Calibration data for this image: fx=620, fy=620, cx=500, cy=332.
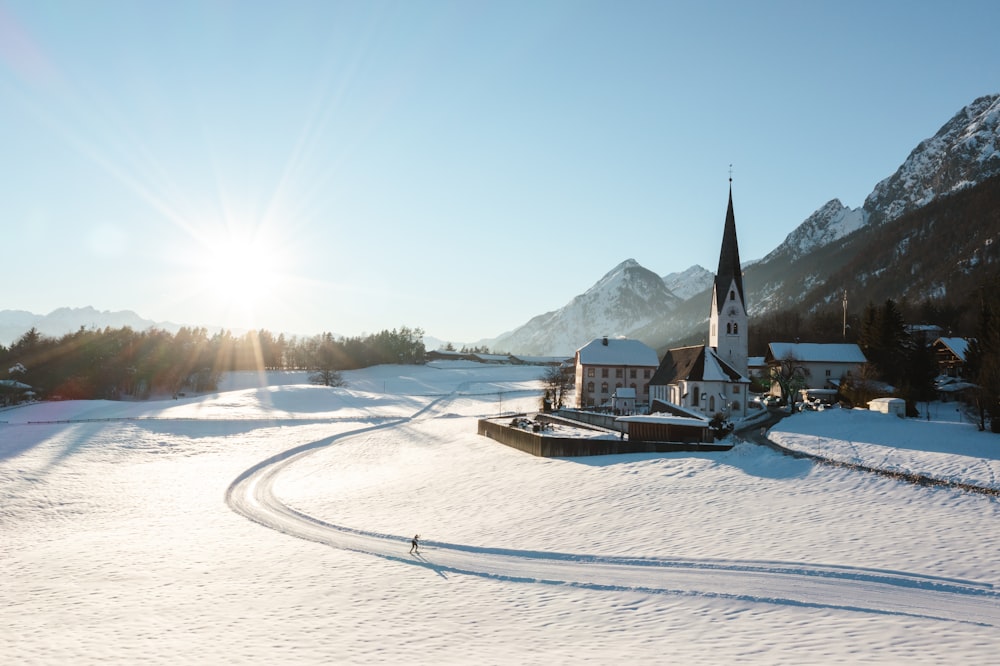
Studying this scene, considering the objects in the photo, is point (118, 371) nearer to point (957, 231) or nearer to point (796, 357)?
point (796, 357)

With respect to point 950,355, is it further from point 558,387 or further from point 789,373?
point 558,387

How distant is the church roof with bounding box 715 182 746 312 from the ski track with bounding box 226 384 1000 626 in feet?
156

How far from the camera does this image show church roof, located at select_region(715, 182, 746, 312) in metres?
66.1

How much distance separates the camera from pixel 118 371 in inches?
4225

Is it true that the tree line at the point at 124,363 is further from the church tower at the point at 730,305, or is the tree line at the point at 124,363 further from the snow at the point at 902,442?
the snow at the point at 902,442

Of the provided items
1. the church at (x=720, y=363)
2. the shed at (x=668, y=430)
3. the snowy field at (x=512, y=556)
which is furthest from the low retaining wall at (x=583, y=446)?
the church at (x=720, y=363)

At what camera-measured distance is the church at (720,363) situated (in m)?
57.2

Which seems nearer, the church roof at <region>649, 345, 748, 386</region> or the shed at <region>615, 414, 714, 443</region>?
the shed at <region>615, 414, 714, 443</region>

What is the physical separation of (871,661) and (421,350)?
178439 millimetres

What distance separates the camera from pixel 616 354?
→ 8181cm

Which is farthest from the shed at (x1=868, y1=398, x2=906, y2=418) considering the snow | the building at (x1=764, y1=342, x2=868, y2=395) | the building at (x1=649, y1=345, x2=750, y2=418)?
the building at (x1=764, y1=342, x2=868, y2=395)

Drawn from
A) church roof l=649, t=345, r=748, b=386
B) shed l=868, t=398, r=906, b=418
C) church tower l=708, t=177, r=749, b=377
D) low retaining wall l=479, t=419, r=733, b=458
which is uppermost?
church tower l=708, t=177, r=749, b=377

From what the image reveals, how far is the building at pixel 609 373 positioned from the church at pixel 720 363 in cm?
953

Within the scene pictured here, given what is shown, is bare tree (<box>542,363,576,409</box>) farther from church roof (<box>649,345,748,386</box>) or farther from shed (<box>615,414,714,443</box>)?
shed (<box>615,414,714,443</box>)
